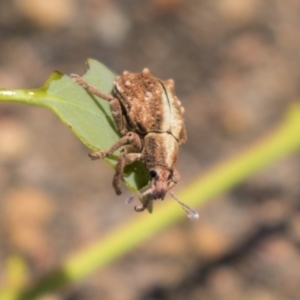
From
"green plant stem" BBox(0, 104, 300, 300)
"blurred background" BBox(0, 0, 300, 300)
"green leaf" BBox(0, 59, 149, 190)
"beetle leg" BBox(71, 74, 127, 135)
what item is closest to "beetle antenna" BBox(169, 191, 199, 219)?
"green plant stem" BBox(0, 104, 300, 300)

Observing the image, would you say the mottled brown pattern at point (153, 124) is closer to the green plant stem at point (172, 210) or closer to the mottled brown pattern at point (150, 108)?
the mottled brown pattern at point (150, 108)

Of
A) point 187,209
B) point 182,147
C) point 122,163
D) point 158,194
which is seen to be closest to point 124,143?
point 122,163

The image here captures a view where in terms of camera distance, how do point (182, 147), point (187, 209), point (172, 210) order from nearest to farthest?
point (187, 209) → point (172, 210) → point (182, 147)

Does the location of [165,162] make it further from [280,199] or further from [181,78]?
[181,78]

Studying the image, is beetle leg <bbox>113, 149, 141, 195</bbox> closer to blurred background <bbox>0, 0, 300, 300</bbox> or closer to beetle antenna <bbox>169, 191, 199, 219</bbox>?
beetle antenna <bbox>169, 191, 199, 219</bbox>

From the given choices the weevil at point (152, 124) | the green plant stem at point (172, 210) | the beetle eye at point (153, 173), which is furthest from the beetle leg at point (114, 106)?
the green plant stem at point (172, 210)

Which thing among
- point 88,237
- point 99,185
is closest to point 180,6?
point 99,185

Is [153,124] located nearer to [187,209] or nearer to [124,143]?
[124,143]
